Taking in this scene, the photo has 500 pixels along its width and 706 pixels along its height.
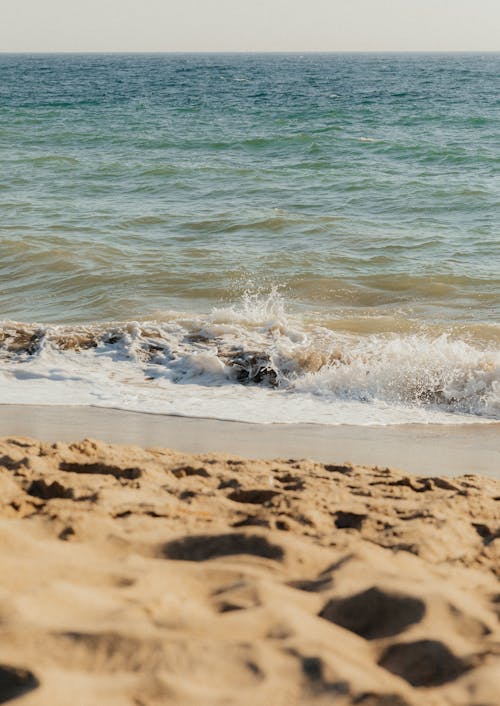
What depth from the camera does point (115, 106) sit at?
34625 mm

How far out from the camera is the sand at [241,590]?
7.13ft

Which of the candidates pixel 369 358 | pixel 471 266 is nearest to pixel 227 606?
pixel 369 358

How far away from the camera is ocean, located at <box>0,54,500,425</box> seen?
6785mm

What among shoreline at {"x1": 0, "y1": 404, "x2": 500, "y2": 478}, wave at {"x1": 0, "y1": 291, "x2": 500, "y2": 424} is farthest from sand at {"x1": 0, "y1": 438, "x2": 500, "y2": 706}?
wave at {"x1": 0, "y1": 291, "x2": 500, "y2": 424}

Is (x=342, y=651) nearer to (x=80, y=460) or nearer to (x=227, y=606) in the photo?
(x=227, y=606)

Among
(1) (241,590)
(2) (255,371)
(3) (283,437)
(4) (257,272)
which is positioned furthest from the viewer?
(4) (257,272)

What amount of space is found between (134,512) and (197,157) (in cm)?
1777

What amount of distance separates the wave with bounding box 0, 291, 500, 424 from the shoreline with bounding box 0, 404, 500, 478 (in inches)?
8.8

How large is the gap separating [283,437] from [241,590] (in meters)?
2.98

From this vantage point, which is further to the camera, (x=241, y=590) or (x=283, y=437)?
(x=283, y=437)

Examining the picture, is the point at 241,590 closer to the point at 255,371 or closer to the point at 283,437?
the point at 283,437

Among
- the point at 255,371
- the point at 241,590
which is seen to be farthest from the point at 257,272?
the point at 241,590

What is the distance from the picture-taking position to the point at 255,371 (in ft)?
23.8

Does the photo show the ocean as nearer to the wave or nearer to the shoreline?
the wave
